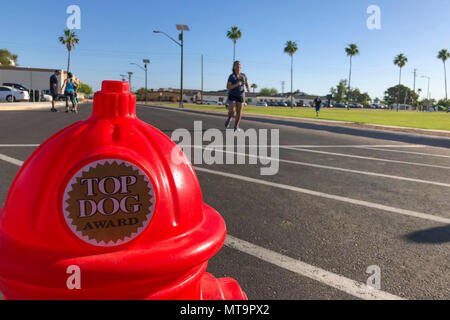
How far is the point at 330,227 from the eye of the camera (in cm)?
288

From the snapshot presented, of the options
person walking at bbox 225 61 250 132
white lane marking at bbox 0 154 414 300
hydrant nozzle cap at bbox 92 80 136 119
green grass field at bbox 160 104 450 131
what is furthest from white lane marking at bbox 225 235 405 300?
green grass field at bbox 160 104 450 131

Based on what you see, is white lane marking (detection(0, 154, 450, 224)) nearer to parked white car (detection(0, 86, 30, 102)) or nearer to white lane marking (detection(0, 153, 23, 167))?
white lane marking (detection(0, 153, 23, 167))

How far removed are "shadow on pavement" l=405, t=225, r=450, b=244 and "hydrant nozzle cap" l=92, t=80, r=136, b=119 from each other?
2.52m

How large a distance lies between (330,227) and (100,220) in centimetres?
238

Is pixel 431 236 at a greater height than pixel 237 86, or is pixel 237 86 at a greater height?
pixel 237 86

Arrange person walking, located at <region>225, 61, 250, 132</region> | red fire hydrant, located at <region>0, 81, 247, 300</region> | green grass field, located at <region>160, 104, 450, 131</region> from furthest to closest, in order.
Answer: green grass field, located at <region>160, 104, 450, 131</region> < person walking, located at <region>225, 61, 250, 132</region> < red fire hydrant, located at <region>0, 81, 247, 300</region>

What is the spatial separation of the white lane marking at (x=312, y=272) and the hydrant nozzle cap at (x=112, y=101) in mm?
1551

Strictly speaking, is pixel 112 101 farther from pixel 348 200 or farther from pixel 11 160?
pixel 11 160

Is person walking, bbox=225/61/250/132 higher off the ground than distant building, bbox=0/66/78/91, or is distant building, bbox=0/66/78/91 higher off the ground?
distant building, bbox=0/66/78/91

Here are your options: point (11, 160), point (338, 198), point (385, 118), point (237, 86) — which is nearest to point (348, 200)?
point (338, 198)

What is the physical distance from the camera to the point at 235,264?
219 cm

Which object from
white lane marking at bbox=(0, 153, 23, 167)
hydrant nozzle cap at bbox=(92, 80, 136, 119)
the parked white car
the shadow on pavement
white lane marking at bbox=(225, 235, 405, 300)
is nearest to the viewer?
hydrant nozzle cap at bbox=(92, 80, 136, 119)

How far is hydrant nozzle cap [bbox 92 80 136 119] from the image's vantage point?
1031 mm
